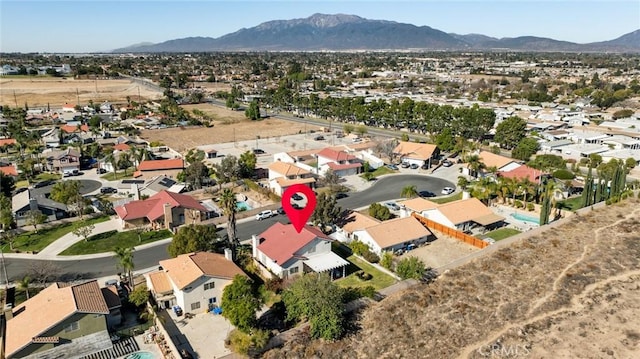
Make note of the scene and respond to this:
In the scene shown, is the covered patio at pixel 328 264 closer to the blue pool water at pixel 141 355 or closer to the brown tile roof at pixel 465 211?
the blue pool water at pixel 141 355

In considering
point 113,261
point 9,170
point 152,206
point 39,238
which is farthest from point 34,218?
point 9,170

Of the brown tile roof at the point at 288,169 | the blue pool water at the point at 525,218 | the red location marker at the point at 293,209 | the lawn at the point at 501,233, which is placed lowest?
the lawn at the point at 501,233

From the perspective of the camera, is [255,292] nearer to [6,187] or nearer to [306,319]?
→ [306,319]

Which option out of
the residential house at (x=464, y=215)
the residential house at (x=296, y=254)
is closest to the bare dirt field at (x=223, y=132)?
the residential house at (x=296, y=254)

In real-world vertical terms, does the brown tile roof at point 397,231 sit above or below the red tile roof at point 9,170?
below

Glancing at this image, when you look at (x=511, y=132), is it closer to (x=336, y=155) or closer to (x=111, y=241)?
(x=336, y=155)
